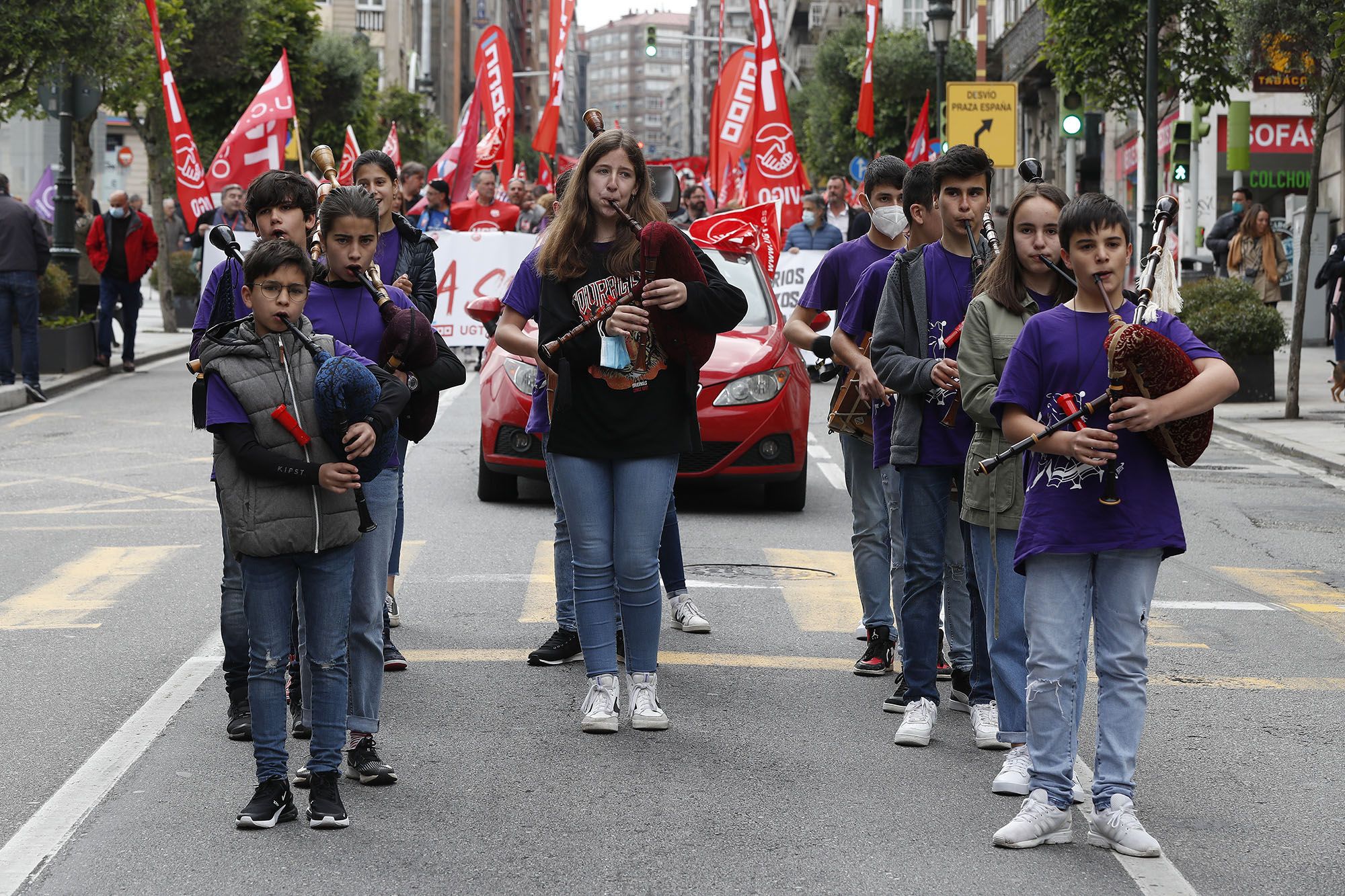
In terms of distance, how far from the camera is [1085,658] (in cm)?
477

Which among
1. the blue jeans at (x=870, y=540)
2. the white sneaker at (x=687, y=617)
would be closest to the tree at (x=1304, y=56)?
the white sneaker at (x=687, y=617)

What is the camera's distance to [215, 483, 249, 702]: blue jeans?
18.6ft

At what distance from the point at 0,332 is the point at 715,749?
13905mm

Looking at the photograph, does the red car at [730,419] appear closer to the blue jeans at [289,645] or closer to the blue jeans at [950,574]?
the blue jeans at [950,574]

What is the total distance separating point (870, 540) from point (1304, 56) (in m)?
12.3

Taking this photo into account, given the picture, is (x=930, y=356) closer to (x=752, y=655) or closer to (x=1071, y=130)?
(x=752, y=655)

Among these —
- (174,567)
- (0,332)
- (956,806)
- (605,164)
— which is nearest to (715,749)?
(956,806)

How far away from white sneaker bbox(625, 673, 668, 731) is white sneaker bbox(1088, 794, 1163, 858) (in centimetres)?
166

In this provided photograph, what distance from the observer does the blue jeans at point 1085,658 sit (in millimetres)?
4621

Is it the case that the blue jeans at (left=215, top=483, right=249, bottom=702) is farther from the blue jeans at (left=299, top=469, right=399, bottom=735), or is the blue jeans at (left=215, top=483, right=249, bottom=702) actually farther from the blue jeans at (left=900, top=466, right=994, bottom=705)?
the blue jeans at (left=900, top=466, right=994, bottom=705)

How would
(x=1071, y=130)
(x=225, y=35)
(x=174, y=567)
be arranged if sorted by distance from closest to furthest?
(x=174, y=567)
(x=1071, y=130)
(x=225, y=35)

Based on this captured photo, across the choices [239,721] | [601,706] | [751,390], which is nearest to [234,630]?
[239,721]

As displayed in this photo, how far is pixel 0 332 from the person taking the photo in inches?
695

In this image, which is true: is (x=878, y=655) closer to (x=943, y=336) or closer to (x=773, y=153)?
(x=943, y=336)
